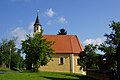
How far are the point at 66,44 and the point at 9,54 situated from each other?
3160 cm

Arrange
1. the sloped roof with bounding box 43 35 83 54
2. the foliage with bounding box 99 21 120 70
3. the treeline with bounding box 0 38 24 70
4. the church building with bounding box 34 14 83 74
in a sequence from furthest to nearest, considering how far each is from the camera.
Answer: the treeline with bounding box 0 38 24 70
the sloped roof with bounding box 43 35 83 54
the church building with bounding box 34 14 83 74
the foliage with bounding box 99 21 120 70

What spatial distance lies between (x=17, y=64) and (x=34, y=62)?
36.5 metres

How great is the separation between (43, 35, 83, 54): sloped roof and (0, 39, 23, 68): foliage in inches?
850

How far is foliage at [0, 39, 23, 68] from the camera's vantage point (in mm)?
88812

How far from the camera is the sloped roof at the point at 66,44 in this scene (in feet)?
218

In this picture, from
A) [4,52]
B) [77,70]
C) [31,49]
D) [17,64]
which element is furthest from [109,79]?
[4,52]

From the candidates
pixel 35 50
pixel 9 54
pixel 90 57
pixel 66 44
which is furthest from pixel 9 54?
pixel 90 57

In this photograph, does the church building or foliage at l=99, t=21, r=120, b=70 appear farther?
the church building

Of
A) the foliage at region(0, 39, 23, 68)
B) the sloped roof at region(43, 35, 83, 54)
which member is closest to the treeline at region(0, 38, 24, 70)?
the foliage at region(0, 39, 23, 68)

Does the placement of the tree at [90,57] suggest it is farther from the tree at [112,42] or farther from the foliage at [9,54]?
the foliage at [9,54]

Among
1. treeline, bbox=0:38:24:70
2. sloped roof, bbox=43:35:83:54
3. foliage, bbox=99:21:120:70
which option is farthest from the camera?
treeline, bbox=0:38:24:70

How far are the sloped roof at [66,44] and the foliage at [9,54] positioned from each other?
2158 centimetres

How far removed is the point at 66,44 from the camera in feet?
223

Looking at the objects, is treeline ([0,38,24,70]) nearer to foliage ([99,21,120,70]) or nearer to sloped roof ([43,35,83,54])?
sloped roof ([43,35,83,54])
